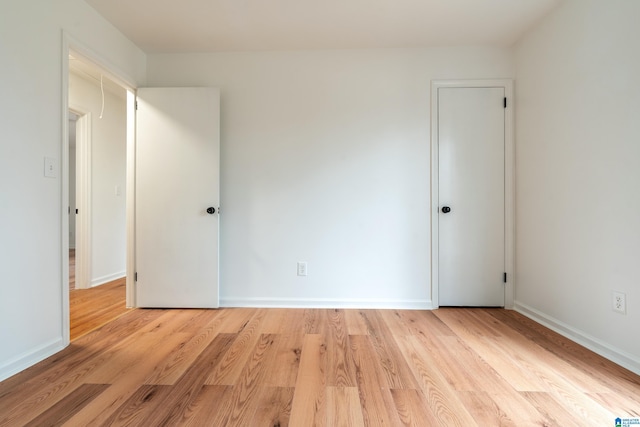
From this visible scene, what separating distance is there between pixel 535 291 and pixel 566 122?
132 cm

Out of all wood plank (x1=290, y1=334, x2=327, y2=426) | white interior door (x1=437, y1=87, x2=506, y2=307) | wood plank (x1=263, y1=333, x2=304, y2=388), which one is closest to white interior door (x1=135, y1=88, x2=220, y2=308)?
wood plank (x1=263, y1=333, x2=304, y2=388)

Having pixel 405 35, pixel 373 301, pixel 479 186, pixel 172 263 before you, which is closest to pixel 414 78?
pixel 405 35

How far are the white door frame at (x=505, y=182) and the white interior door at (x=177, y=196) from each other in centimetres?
194

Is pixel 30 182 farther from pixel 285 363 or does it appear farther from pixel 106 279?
pixel 106 279

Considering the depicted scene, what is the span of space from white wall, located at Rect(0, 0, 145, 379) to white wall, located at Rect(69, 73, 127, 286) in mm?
1695

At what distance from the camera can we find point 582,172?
2.04m

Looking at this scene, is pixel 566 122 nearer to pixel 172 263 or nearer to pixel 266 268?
pixel 266 268

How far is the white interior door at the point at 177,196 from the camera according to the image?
274cm

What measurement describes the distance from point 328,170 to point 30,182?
2.05 metres

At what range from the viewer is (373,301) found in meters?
2.79

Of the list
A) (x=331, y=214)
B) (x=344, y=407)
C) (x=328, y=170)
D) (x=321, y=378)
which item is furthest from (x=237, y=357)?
(x=328, y=170)

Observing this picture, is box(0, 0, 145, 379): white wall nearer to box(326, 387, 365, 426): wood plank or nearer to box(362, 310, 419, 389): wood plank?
box(326, 387, 365, 426): wood plank

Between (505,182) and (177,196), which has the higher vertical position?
(505,182)

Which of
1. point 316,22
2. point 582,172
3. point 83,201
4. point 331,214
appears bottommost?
point 331,214
